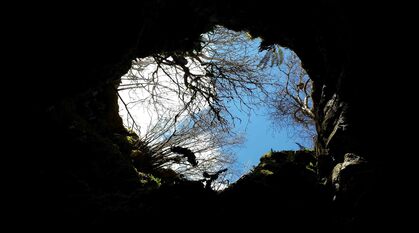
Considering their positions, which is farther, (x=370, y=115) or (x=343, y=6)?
(x=370, y=115)

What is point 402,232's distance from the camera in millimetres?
3057

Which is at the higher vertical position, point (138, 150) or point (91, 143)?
point (138, 150)

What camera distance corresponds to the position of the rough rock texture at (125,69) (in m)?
3.25

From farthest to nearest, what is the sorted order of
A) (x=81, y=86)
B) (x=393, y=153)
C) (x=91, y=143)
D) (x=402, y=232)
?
1. (x=91, y=143)
2. (x=81, y=86)
3. (x=393, y=153)
4. (x=402, y=232)

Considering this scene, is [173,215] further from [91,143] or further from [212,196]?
[91,143]

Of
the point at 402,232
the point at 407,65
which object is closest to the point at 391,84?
the point at 407,65

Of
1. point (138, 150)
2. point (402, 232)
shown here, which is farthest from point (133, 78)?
point (402, 232)

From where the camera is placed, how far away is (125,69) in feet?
16.6

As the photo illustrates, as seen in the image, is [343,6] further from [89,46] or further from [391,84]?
[89,46]

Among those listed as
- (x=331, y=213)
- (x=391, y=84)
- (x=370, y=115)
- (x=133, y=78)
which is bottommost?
(x=331, y=213)

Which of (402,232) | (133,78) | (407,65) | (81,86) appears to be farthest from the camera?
(133,78)

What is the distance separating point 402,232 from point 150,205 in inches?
120

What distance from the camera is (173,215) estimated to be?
3244mm

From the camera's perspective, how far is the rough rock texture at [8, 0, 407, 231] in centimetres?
325
